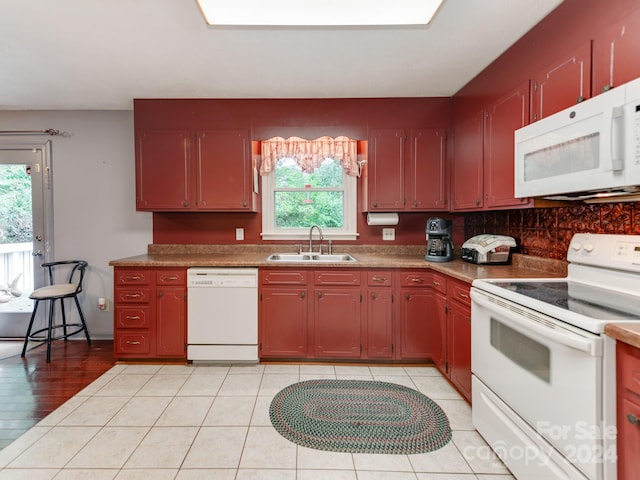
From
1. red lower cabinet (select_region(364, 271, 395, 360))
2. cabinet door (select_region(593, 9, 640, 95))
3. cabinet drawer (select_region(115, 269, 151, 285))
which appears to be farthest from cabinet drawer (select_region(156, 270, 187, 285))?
cabinet door (select_region(593, 9, 640, 95))

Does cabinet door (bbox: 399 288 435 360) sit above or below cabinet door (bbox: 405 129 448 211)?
below

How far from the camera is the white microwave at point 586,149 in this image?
47.4 inches

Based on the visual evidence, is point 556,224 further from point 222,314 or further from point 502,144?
point 222,314

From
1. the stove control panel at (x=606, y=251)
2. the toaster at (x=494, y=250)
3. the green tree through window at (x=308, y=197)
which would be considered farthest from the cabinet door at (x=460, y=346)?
the green tree through window at (x=308, y=197)

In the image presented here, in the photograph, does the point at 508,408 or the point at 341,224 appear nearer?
the point at 508,408

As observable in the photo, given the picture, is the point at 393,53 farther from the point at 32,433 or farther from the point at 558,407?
the point at 32,433

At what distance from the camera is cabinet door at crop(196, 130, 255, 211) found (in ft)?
9.78

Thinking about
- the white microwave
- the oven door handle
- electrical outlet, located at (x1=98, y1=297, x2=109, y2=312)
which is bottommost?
electrical outlet, located at (x1=98, y1=297, x2=109, y2=312)

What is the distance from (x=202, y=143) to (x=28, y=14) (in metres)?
1.35

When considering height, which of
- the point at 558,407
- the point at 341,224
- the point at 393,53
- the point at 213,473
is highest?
the point at 393,53

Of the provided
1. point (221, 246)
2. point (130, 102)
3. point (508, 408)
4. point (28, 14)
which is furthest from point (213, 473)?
point (130, 102)

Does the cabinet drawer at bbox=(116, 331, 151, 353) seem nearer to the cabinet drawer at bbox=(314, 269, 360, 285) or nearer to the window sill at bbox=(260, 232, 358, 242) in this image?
the window sill at bbox=(260, 232, 358, 242)

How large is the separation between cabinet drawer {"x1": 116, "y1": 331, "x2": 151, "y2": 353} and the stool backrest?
91cm

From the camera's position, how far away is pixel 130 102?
3.12m
